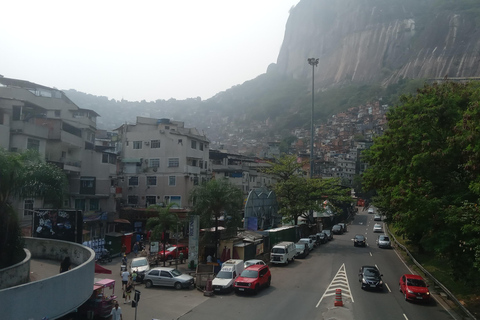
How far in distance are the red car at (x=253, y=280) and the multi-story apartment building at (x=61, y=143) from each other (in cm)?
1716

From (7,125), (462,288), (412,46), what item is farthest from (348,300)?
(412,46)

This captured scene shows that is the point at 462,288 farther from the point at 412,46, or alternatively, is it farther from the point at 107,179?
the point at 412,46

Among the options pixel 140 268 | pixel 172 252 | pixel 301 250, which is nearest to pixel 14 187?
pixel 140 268

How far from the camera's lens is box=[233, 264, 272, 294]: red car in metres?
22.2

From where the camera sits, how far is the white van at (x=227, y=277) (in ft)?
74.4

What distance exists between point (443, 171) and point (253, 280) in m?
11.9

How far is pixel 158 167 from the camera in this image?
52.2 metres

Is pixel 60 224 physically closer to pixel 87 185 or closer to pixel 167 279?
pixel 167 279

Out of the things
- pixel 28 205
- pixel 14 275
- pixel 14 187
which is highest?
pixel 14 187

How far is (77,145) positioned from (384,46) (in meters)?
176

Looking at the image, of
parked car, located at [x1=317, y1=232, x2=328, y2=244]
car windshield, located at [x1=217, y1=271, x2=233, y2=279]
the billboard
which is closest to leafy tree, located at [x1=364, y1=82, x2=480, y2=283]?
car windshield, located at [x1=217, y1=271, x2=233, y2=279]

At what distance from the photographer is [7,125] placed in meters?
31.9

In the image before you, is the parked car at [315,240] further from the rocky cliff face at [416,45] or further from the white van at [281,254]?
the rocky cliff face at [416,45]

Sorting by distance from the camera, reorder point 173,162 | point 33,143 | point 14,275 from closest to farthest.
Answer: point 14,275 → point 33,143 → point 173,162
